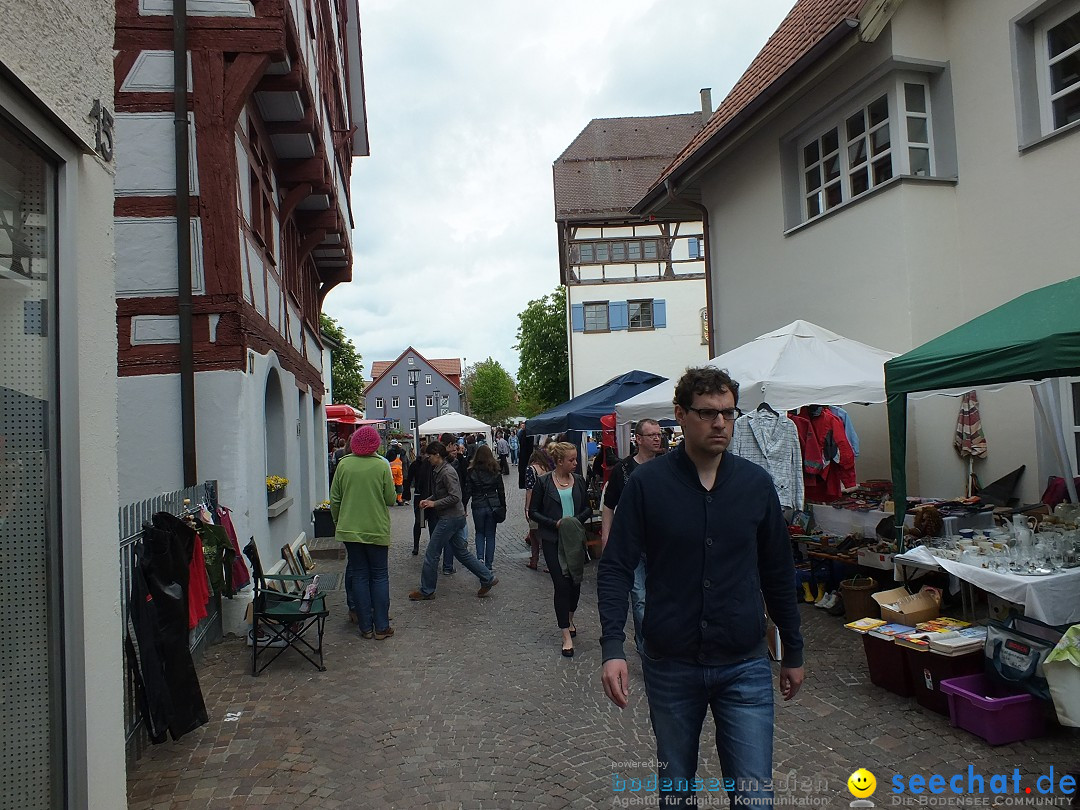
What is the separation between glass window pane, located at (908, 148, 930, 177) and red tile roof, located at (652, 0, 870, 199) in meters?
1.64

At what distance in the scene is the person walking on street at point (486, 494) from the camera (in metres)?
9.70

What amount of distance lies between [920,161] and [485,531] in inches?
265

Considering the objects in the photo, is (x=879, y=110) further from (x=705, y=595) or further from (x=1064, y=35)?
(x=705, y=595)

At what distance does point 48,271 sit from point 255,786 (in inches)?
109

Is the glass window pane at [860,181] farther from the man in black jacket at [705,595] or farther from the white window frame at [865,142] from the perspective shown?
the man in black jacket at [705,595]

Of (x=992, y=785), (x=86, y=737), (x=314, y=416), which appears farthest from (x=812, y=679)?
(x=314, y=416)

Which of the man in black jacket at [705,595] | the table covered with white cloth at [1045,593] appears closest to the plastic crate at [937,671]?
the table covered with white cloth at [1045,593]

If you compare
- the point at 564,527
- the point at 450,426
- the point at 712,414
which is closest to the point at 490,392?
the point at 450,426

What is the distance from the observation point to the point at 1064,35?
7.25 meters

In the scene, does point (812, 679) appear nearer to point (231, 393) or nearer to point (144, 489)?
point (231, 393)

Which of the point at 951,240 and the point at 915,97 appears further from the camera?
the point at 915,97

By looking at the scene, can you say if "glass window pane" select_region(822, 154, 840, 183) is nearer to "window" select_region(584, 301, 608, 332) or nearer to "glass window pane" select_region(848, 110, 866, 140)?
"glass window pane" select_region(848, 110, 866, 140)

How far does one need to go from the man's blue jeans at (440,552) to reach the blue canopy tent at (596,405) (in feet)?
12.5

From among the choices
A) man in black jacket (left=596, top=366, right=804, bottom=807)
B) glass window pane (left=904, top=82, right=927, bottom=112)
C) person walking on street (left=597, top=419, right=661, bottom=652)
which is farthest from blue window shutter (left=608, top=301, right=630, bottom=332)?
man in black jacket (left=596, top=366, right=804, bottom=807)
